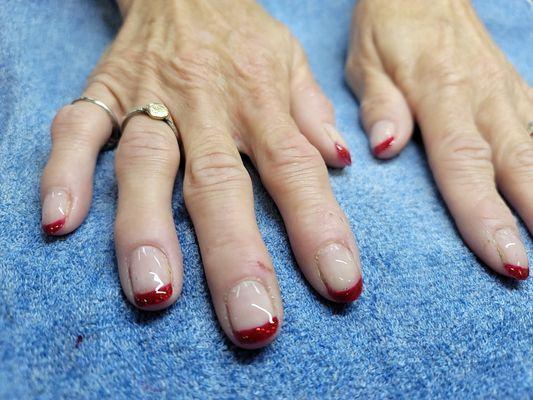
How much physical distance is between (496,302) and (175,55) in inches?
20.2

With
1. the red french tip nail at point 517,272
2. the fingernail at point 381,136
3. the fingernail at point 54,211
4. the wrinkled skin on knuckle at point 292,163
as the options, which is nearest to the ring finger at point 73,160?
the fingernail at point 54,211

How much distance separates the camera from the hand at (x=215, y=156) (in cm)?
44

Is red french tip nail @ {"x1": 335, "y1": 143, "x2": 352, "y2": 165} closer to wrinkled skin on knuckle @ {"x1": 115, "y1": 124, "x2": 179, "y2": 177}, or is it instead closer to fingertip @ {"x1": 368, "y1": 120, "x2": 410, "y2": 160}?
fingertip @ {"x1": 368, "y1": 120, "x2": 410, "y2": 160}

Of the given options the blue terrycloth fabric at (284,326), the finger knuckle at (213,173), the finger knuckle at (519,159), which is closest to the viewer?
the blue terrycloth fabric at (284,326)

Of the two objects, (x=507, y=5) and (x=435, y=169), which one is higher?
(x=507, y=5)

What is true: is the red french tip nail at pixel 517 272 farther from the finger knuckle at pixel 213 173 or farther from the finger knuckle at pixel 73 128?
the finger knuckle at pixel 73 128

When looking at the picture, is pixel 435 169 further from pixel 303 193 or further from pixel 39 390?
pixel 39 390

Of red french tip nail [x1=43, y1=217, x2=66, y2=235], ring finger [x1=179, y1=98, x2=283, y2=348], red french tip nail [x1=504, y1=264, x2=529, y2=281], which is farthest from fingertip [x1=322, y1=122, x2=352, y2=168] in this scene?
red french tip nail [x1=43, y1=217, x2=66, y2=235]

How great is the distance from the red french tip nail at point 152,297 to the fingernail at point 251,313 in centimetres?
6

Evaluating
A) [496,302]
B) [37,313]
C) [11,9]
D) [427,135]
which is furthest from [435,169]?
[11,9]

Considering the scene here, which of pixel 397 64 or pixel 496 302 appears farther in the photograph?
pixel 397 64

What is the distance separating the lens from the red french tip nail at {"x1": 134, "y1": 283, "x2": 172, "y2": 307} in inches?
16.5

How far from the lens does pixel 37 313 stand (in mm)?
410

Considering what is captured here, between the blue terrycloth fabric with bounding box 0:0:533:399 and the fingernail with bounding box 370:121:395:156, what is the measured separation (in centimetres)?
8
